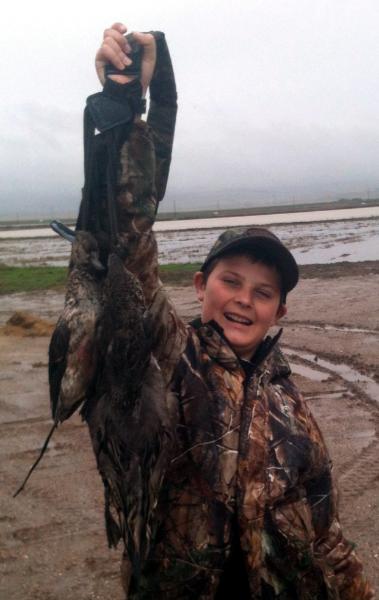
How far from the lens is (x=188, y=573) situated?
241cm

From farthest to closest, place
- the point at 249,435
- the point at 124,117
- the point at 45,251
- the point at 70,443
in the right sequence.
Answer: the point at 45,251, the point at 70,443, the point at 249,435, the point at 124,117

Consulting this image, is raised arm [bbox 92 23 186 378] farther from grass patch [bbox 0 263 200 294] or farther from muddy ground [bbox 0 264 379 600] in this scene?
grass patch [bbox 0 263 200 294]

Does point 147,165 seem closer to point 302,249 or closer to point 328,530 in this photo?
point 328,530

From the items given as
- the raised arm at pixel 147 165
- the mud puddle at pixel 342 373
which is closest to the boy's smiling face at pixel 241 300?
the raised arm at pixel 147 165

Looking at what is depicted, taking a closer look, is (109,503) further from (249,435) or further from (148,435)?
(249,435)

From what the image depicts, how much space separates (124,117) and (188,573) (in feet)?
5.24

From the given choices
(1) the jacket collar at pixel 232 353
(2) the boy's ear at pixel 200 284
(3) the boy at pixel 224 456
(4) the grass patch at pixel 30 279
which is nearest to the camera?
(3) the boy at pixel 224 456

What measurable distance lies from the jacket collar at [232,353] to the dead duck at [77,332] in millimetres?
554

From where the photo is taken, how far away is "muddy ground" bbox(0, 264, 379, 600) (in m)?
5.18

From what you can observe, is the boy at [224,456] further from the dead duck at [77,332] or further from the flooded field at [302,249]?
the flooded field at [302,249]

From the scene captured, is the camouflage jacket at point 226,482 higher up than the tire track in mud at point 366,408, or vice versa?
the camouflage jacket at point 226,482

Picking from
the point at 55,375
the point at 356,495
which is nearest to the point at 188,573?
the point at 55,375

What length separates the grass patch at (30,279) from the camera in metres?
23.2

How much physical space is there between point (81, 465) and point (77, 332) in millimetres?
5074
